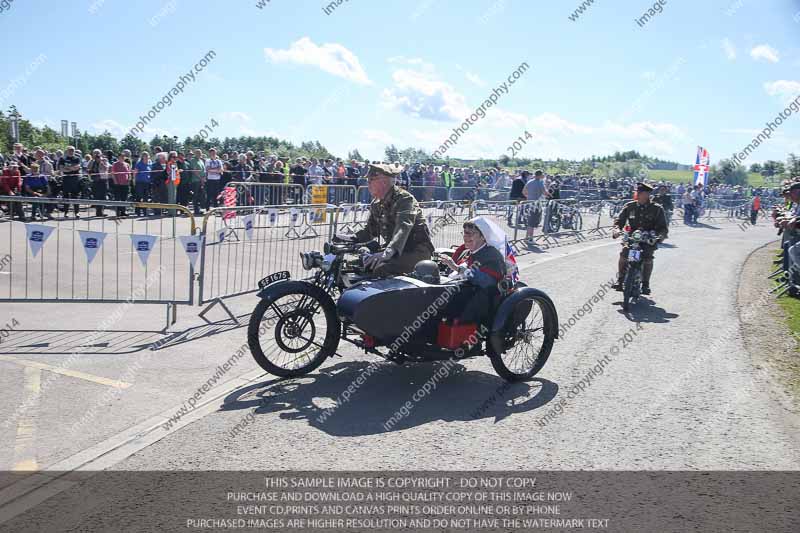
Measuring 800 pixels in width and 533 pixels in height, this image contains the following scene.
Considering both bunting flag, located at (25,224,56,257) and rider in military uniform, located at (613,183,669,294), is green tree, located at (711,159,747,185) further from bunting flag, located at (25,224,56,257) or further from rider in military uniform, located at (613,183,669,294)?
bunting flag, located at (25,224,56,257)

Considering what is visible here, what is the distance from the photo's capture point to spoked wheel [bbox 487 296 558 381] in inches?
257

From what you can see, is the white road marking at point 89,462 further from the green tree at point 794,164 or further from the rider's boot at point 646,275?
the green tree at point 794,164

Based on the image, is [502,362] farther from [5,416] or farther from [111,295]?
[111,295]

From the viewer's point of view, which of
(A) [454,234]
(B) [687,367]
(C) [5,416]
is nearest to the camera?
(C) [5,416]

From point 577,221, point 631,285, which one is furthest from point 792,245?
point 577,221

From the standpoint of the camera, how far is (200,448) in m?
4.84

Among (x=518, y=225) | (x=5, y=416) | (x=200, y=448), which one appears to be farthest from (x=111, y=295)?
(x=518, y=225)

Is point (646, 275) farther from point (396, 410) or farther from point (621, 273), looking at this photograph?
point (396, 410)

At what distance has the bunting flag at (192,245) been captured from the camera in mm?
8156

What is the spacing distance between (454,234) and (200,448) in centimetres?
1147

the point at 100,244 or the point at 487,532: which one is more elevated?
the point at 100,244

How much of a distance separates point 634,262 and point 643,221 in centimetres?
105

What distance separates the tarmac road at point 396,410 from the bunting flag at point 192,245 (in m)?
0.83

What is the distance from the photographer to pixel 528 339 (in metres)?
6.75
